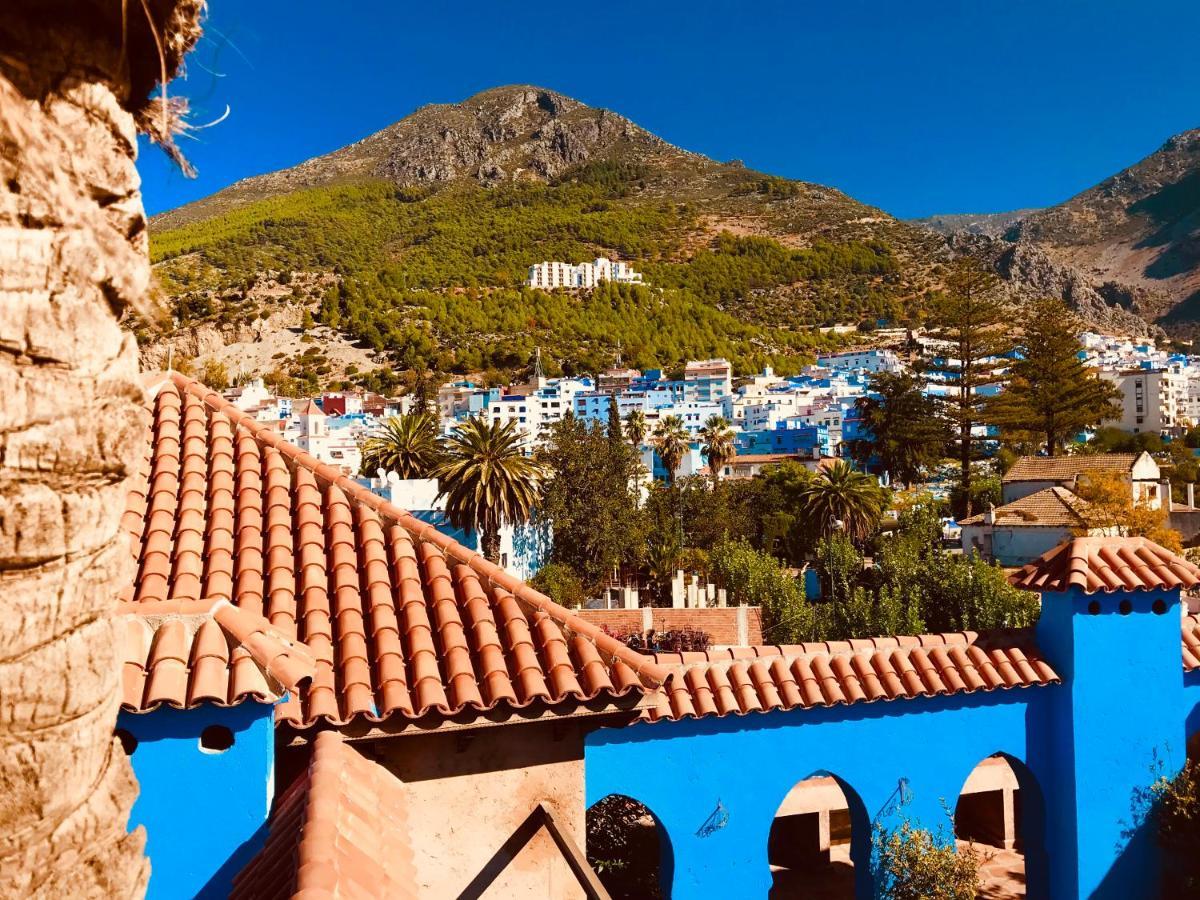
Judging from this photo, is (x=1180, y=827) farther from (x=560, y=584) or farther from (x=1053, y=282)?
(x=1053, y=282)

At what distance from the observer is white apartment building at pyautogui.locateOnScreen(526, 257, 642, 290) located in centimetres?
12238

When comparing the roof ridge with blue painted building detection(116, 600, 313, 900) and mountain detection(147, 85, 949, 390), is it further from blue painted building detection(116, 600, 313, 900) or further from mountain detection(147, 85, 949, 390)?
mountain detection(147, 85, 949, 390)

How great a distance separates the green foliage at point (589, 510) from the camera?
35250mm

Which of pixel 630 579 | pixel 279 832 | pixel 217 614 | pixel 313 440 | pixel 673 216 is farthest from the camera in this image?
pixel 673 216

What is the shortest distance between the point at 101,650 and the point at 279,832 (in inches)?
83.8

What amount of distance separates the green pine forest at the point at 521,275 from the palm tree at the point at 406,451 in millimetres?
55272

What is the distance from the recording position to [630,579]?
37.1 meters

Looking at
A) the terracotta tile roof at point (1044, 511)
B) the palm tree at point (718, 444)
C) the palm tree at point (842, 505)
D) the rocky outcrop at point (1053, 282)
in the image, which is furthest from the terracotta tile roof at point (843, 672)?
the rocky outcrop at point (1053, 282)

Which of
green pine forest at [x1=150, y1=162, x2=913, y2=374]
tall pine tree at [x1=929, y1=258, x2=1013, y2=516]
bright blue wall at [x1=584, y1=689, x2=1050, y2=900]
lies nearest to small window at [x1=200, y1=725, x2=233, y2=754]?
bright blue wall at [x1=584, y1=689, x2=1050, y2=900]

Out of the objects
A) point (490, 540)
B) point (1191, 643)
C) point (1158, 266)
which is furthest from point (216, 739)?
point (1158, 266)

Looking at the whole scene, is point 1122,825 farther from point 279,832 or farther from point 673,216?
point 673,216

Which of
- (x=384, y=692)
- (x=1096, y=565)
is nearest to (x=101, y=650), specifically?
(x=384, y=692)

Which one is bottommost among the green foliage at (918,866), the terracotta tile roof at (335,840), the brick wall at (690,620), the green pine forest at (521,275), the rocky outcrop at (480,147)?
the brick wall at (690,620)

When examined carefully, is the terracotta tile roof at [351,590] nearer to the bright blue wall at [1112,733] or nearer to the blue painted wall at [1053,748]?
the blue painted wall at [1053,748]
